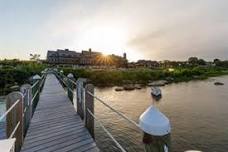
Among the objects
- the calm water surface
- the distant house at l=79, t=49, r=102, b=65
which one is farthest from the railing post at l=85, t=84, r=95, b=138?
the distant house at l=79, t=49, r=102, b=65

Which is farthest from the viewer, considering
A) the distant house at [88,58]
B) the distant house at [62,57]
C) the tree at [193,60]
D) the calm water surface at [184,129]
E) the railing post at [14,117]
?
the tree at [193,60]

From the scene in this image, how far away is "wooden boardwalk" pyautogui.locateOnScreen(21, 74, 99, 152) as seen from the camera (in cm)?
444

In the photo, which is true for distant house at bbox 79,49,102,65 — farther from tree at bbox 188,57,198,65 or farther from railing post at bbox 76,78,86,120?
railing post at bbox 76,78,86,120

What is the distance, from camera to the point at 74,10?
17.8 metres

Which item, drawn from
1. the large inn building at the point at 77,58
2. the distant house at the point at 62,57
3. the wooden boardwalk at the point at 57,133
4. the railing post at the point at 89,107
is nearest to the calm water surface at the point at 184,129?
the wooden boardwalk at the point at 57,133

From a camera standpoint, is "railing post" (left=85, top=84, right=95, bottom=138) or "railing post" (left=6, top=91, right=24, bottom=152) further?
"railing post" (left=85, top=84, right=95, bottom=138)

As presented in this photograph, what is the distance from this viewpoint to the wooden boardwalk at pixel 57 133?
444 cm

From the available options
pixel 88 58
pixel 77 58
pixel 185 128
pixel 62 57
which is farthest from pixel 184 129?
A: pixel 88 58

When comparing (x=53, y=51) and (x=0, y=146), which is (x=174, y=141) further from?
(x=53, y=51)

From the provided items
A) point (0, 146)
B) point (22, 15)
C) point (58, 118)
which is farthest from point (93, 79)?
point (0, 146)

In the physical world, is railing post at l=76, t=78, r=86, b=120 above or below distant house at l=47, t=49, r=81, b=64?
Answer: below

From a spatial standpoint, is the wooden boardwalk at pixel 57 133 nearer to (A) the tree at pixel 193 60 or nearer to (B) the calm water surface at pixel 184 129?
(B) the calm water surface at pixel 184 129

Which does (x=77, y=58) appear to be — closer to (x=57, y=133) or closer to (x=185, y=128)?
(x=185, y=128)

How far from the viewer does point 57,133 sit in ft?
17.2
